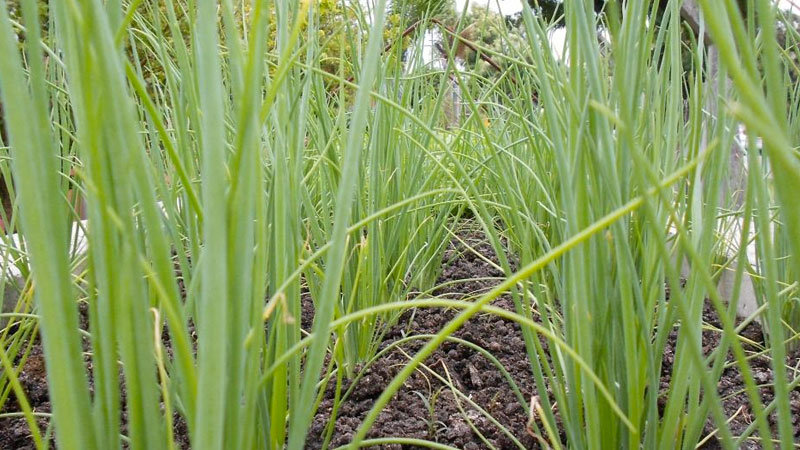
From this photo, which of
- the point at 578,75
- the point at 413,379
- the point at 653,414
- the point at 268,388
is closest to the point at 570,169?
the point at 578,75

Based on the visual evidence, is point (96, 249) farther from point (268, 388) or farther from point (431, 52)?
point (431, 52)

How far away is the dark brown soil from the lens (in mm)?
704

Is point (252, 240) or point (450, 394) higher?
point (252, 240)

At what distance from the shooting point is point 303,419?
391 millimetres

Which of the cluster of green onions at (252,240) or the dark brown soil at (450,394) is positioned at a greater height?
the cluster of green onions at (252,240)

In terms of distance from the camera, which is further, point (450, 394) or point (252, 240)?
point (450, 394)

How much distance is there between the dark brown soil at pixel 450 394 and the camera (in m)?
0.70

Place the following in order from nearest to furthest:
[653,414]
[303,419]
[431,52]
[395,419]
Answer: [303,419]
[653,414]
[395,419]
[431,52]

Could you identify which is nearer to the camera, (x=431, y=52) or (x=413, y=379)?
(x=413, y=379)

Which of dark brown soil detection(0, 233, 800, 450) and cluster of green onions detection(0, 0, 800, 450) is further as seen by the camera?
dark brown soil detection(0, 233, 800, 450)

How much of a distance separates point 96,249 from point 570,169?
1.16 ft

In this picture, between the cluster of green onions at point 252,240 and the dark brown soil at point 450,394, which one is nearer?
the cluster of green onions at point 252,240

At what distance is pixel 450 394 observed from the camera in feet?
2.65

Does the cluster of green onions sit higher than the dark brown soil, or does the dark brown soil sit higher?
the cluster of green onions
